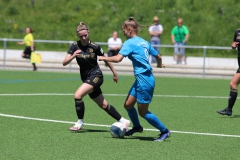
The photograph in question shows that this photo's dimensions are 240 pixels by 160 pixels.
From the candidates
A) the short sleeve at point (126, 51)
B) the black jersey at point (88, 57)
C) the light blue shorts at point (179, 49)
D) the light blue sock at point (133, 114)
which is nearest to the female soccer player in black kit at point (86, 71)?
the black jersey at point (88, 57)

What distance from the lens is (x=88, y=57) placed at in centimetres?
1138

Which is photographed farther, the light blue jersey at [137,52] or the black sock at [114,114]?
the black sock at [114,114]

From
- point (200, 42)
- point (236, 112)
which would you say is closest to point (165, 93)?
point (236, 112)

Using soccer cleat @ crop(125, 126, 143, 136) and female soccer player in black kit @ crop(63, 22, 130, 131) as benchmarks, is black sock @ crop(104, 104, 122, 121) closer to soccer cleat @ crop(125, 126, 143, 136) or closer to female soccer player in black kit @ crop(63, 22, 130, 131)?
female soccer player in black kit @ crop(63, 22, 130, 131)

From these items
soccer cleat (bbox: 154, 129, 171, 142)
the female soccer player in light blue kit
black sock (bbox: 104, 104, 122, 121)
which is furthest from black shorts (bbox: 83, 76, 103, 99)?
soccer cleat (bbox: 154, 129, 171, 142)

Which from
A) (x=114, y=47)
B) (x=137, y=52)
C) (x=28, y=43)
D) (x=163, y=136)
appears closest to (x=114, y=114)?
(x=163, y=136)

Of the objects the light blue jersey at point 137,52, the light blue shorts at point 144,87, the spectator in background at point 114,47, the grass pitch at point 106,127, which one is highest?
the light blue jersey at point 137,52

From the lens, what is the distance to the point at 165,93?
1948cm

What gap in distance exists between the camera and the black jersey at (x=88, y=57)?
448 inches

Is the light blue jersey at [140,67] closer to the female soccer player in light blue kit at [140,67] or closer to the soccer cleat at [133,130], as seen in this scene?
the female soccer player in light blue kit at [140,67]

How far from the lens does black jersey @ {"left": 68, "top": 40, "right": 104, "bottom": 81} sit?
37.3 feet

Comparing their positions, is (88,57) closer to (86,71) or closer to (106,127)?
(86,71)

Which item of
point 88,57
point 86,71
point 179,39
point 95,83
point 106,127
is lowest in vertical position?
point 179,39

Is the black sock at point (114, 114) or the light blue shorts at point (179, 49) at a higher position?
the black sock at point (114, 114)
